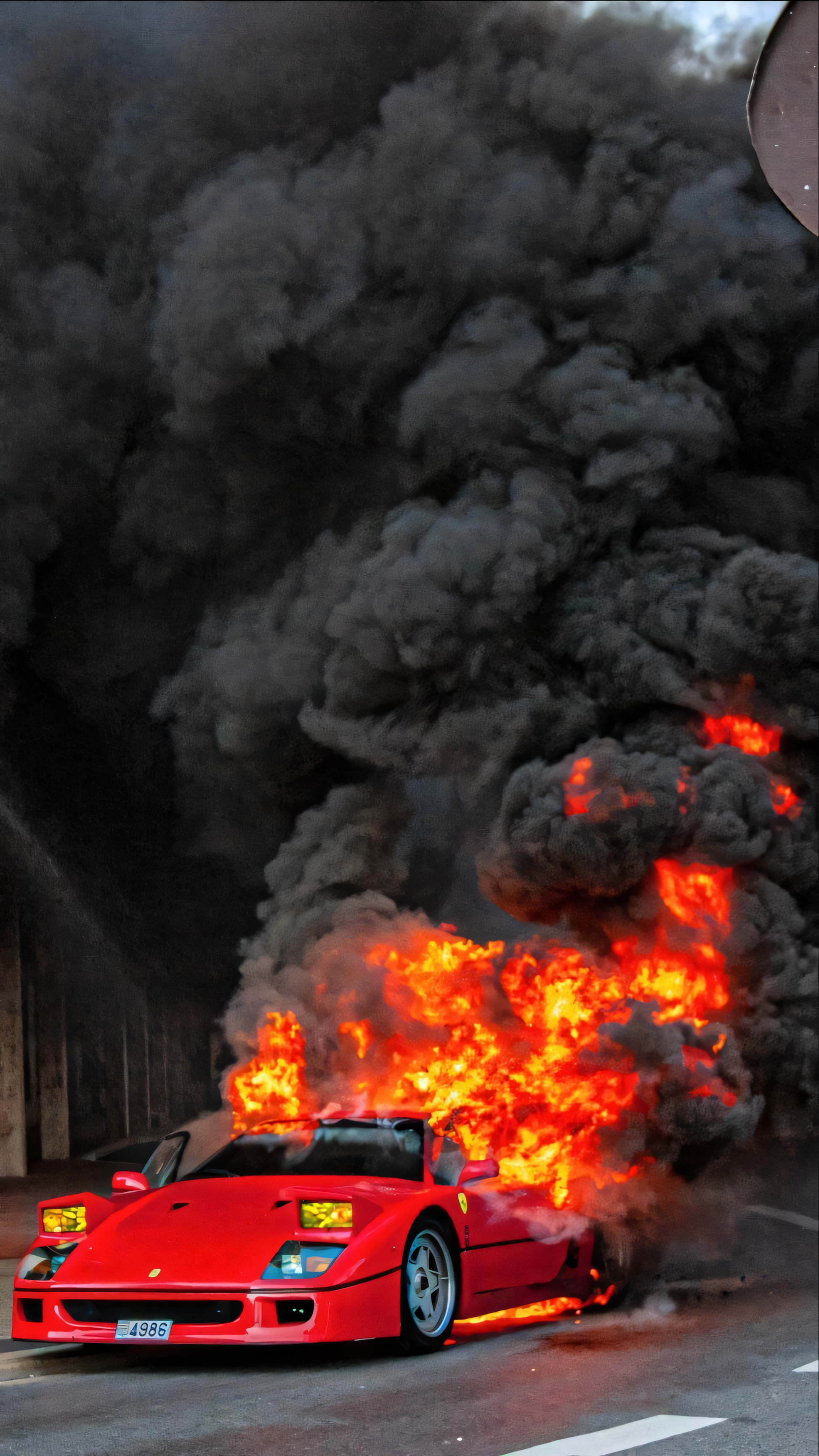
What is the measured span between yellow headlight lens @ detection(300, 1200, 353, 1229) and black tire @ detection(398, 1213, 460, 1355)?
37cm

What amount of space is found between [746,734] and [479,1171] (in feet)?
17.7

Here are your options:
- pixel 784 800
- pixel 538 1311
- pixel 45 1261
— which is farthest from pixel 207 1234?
pixel 784 800

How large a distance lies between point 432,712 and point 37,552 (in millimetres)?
5947

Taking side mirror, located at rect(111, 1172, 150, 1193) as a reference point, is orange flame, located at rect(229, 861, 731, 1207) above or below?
above

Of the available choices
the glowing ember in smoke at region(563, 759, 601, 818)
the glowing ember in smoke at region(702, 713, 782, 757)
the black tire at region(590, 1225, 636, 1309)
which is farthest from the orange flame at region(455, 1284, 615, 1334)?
the glowing ember in smoke at region(702, 713, 782, 757)

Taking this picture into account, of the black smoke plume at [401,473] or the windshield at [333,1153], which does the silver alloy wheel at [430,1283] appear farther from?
the black smoke plume at [401,473]

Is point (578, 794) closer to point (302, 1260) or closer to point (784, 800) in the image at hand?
point (784, 800)

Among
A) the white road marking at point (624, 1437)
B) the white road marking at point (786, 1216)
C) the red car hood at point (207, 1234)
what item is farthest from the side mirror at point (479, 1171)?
the white road marking at point (786, 1216)

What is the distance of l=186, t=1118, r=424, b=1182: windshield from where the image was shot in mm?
6531

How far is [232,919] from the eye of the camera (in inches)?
688

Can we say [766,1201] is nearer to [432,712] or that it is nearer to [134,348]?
[432,712]

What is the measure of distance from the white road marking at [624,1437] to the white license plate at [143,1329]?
Answer: 1.81 m

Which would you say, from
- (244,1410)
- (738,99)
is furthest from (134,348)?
(244,1410)

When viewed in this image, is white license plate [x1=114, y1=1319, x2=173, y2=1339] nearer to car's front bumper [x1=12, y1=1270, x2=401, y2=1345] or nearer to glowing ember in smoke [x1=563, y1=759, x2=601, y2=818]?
car's front bumper [x1=12, y1=1270, x2=401, y2=1345]
